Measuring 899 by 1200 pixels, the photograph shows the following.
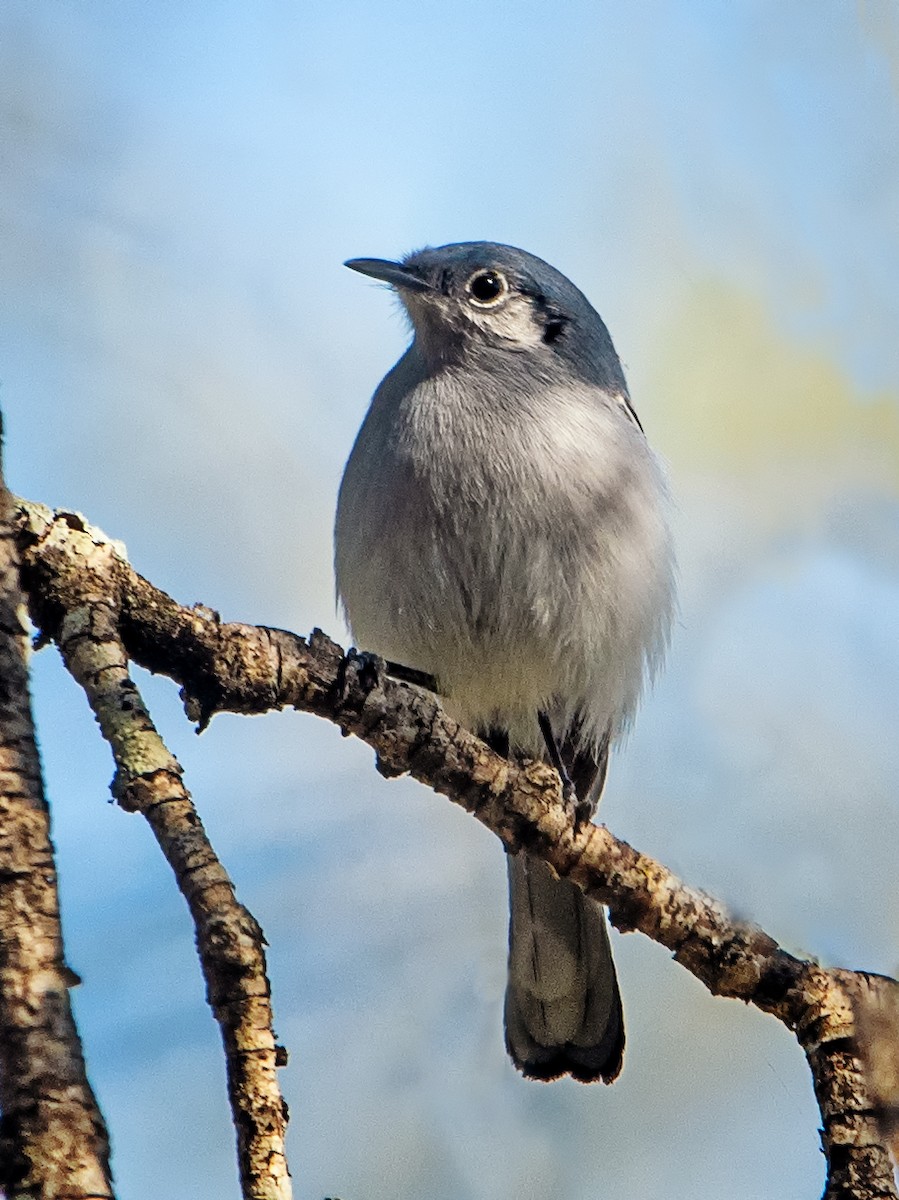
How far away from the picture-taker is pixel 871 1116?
2887 mm

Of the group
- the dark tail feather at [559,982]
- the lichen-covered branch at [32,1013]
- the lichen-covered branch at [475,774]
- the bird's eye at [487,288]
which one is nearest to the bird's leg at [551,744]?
the dark tail feather at [559,982]

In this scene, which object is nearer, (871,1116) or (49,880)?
(49,880)

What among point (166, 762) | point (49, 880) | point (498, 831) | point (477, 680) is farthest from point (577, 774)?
point (49, 880)

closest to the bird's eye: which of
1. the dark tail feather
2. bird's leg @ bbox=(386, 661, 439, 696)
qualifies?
bird's leg @ bbox=(386, 661, 439, 696)

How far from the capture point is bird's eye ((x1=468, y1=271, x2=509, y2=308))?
435cm

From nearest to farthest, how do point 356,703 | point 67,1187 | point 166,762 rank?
point 67,1187 → point 166,762 → point 356,703

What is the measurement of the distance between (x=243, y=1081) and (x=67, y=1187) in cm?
29

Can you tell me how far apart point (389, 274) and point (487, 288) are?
32 cm

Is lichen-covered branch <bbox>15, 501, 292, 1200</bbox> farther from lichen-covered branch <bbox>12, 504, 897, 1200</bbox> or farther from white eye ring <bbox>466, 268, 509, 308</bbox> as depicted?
white eye ring <bbox>466, 268, 509, 308</bbox>

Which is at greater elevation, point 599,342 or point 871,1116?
point 599,342

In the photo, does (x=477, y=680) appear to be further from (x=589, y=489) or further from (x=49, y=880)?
(x=49, y=880)

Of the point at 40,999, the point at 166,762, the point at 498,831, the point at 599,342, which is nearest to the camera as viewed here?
the point at 40,999

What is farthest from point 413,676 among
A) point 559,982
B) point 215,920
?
point 215,920

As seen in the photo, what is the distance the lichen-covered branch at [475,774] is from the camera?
93.6 inches
